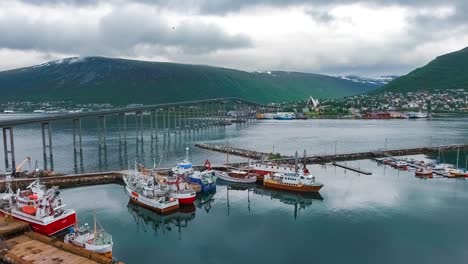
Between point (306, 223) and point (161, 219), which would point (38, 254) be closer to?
point (161, 219)

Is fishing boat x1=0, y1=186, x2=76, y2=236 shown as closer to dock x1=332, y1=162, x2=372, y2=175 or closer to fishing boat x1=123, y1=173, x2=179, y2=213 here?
fishing boat x1=123, y1=173, x2=179, y2=213

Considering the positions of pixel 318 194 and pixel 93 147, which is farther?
pixel 93 147

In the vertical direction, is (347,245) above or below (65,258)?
below

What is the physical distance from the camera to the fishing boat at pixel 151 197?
118 feet

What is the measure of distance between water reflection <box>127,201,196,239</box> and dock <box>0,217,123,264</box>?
30.9 ft

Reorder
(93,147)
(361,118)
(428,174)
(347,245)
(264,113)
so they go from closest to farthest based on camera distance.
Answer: (347,245)
(428,174)
(93,147)
(361,118)
(264,113)

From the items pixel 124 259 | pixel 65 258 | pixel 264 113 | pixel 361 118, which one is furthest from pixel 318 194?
pixel 264 113

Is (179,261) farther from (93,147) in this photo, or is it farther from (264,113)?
(264,113)

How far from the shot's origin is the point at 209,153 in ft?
236

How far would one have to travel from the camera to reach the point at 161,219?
115 feet

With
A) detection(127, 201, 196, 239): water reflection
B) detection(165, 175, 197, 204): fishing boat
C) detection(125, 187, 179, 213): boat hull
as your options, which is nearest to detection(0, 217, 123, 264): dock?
detection(127, 201, 196, 239): water reflection

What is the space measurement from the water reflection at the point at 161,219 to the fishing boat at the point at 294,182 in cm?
1143

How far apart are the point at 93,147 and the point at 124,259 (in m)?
58.6

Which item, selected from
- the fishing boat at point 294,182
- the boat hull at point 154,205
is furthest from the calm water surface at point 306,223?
the fishing boat at point 294,182
